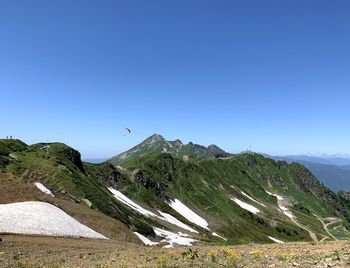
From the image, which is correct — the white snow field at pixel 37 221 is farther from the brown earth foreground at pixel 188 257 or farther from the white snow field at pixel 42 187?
the white snow field at pixel 42 187

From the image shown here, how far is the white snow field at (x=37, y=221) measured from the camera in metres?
47.7

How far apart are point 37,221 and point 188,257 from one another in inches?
1213

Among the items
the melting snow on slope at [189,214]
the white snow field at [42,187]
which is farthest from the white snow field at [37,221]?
the melting snow on slope at [189,214]

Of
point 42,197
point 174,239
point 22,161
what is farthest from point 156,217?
point 42,197

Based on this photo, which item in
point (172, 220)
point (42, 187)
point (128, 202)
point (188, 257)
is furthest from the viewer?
point (128, 202)

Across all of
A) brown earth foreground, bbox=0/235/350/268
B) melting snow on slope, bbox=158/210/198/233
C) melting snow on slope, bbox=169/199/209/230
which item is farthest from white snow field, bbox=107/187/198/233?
brown earth foreground, bbox=0/235/350/268

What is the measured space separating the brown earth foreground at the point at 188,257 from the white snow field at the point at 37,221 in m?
6.76

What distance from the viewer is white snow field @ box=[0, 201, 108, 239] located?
47.7m

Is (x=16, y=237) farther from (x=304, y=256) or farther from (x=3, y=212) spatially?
(x=304, y=256)

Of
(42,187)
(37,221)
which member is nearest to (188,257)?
(37,221)

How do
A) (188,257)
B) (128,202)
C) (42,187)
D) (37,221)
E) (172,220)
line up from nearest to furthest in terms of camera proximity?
(188,257) < (37,221) < (42,187) < (172,220) < (128,202)

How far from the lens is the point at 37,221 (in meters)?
51.3

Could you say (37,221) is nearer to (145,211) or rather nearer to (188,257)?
(188,257)

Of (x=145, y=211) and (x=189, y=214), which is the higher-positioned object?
(x=145, y=211)
